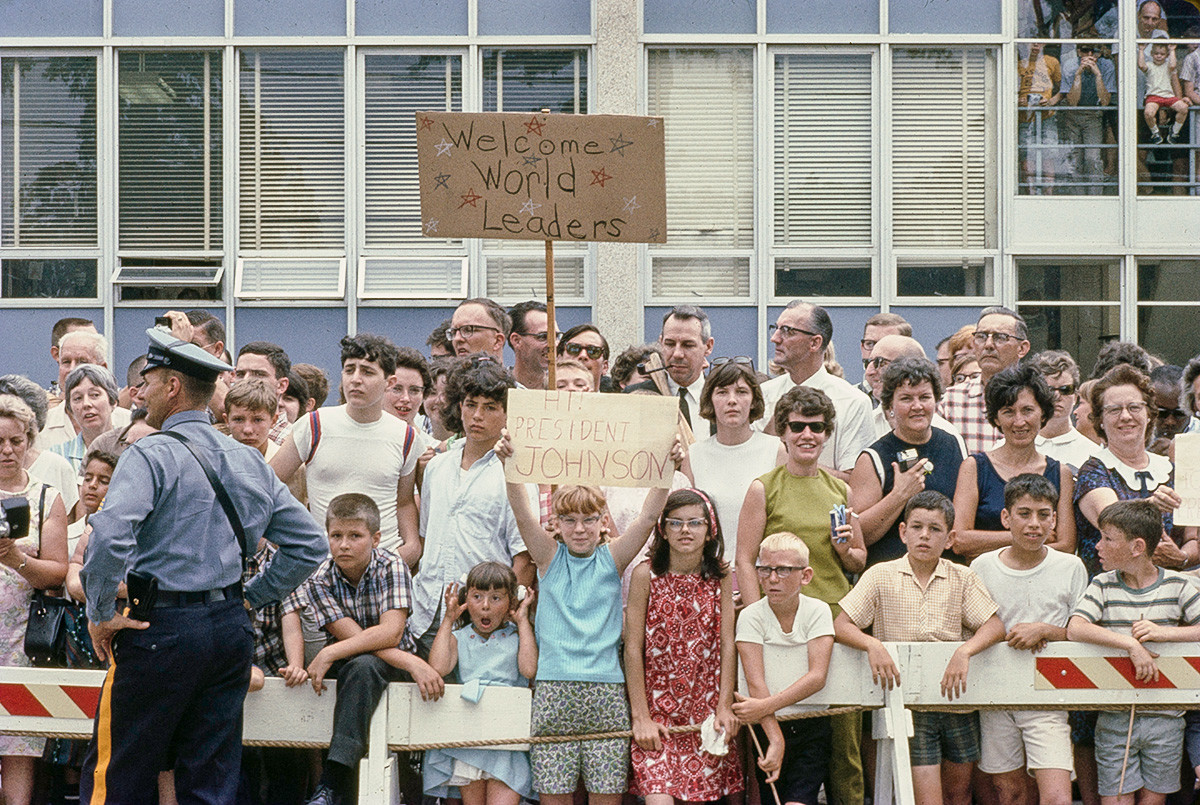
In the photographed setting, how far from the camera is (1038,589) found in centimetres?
596

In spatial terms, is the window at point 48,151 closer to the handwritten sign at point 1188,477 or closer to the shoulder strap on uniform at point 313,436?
the shoulder strap on uniform at point 313,436

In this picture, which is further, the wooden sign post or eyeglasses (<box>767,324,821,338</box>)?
eyeglasses (<box>767,324,821,338</box>)

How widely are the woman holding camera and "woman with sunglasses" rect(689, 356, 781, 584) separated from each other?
2975 mm

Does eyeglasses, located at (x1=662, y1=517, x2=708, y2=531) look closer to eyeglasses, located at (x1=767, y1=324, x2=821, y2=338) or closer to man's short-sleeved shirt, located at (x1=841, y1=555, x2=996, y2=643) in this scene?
man's short-sleeved shirt, located at (x1=841, y1=555, x2=996, y2=643)

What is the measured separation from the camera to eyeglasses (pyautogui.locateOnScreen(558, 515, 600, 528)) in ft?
18.8

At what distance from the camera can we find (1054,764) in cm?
578

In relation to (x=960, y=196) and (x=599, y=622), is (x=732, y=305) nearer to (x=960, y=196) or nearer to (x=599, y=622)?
(x=960, y=196)

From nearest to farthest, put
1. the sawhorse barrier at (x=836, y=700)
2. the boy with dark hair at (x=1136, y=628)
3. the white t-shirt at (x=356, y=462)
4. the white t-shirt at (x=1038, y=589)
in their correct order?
the sawhorse barrier at (x=836, y=700) → the boy with dark hair at (x=1136, y=628) → the white t-shirt at (x=1038, y=589) → the white t-shirt at (x=356, y=462)

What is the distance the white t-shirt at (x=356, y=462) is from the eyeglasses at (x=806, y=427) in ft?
6.11

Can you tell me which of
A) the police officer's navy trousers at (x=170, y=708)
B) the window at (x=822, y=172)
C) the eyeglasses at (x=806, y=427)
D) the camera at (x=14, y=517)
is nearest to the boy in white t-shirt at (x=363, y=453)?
the camera at (x=14, y=517)

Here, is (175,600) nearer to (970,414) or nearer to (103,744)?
(103,744)

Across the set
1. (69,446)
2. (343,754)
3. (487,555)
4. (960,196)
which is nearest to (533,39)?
(960,196)

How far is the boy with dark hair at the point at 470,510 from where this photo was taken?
19.6 ft

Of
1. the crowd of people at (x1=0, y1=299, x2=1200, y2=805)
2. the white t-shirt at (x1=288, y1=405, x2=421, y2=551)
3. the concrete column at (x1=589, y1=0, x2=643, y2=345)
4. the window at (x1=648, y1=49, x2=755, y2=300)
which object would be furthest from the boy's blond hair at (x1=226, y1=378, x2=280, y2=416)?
the window at (x1=648, y1=49, x2=755, y2=300)
